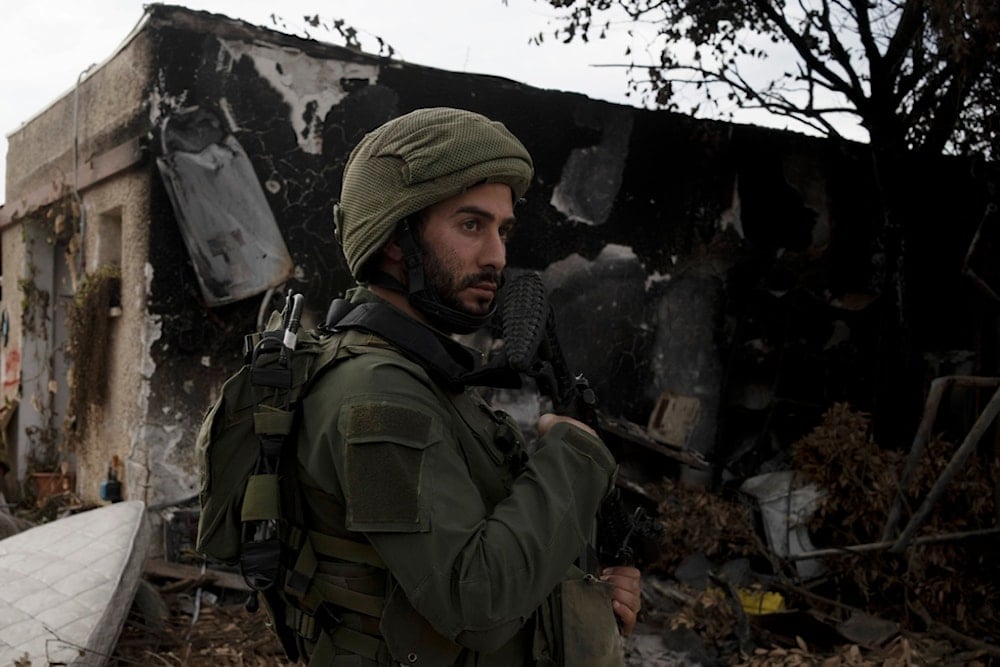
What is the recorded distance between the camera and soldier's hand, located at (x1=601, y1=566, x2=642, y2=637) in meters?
1.89

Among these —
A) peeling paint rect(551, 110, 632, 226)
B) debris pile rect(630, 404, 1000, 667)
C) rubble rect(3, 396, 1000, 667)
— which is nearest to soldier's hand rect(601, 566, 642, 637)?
debris pile rect(630, 404, 1000, 667)

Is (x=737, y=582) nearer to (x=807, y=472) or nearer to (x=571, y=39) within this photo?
(x=807, y=472)

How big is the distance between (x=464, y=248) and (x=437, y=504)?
1.74 ft

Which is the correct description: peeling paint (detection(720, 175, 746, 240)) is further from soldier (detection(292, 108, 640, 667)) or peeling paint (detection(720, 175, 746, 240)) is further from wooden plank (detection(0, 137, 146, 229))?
soldier (detection(292, 108, 640, 667))

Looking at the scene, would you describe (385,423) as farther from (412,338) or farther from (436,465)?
(412,338)

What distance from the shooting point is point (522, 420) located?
582cm

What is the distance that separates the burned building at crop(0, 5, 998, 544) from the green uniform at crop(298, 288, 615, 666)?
372 centimetres

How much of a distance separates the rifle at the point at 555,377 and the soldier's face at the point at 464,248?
57mm

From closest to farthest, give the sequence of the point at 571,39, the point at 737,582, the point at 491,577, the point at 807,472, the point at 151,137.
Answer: the point at 491,577, the point at 151,137, the point at 737,582, the point at 807,472, the point at 571,39

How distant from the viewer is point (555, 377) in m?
1.78

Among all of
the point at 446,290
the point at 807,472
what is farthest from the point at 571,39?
the point at 446,290

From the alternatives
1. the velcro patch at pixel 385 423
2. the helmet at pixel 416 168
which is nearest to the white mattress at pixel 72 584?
the helmet at pixel 416 168

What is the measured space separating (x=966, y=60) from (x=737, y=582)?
3642 millimetres

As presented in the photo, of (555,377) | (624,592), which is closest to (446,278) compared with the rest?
(555,377)
